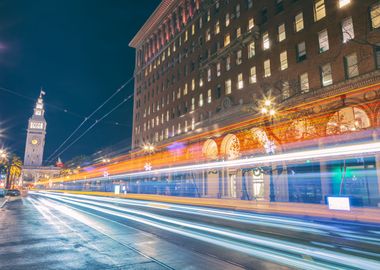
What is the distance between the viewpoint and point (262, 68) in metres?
33.2

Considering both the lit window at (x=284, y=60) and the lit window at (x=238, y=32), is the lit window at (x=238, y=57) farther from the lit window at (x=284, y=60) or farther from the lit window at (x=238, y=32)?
the lit window at (x=284, y=60)

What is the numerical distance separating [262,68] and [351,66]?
10.9 meters

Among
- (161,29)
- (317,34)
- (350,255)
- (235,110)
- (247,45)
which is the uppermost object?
(161,29)

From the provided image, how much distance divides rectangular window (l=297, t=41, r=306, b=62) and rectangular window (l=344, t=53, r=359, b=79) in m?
4.72

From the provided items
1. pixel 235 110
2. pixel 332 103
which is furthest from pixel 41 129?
pixel 332 103

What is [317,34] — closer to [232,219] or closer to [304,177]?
[304,177]

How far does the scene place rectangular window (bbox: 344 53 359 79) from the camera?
23542mm

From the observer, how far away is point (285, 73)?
30156 mm

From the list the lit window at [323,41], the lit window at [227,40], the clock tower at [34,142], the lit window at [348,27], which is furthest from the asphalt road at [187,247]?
the clock tower at [34,142]

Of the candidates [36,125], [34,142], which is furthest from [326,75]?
[36,125]

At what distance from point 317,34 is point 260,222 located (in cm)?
2121

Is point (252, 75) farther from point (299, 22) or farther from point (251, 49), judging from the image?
point (299, 22)

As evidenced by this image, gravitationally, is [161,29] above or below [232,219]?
above

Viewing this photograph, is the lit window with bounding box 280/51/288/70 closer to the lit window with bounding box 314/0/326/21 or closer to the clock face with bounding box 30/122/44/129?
the lit window with bounding box 314/0/326/21
